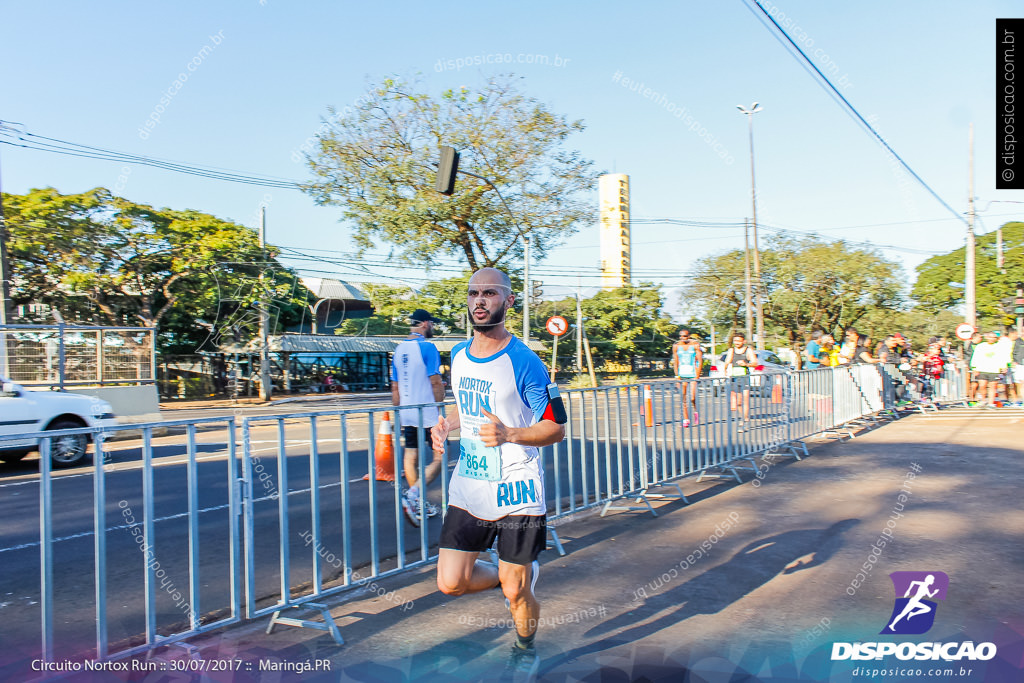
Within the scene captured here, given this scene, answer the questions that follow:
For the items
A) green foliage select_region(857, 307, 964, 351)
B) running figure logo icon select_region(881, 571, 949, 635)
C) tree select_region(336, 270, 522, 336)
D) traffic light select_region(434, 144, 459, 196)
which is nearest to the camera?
running figure logo icon select_region(881, 571, 949, 635)

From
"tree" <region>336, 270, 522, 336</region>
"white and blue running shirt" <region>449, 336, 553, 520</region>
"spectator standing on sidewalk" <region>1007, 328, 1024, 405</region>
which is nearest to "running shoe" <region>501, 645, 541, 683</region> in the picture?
"white and blue running shirt" <region>449, 336, 553, 520</region>

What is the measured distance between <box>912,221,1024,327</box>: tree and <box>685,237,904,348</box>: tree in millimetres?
7944

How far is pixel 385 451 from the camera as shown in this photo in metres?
5.46

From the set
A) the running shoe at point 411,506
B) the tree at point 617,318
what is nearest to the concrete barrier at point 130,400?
the running shoe at point 411,506

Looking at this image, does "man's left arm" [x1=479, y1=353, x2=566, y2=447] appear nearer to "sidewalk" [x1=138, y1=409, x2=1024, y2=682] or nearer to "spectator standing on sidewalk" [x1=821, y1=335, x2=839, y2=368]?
"sidewalk" [x1=138, y1=409, x2=1024, y2=682]

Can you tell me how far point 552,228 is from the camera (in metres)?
22.2

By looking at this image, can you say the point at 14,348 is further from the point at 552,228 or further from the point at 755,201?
the point at 755,201

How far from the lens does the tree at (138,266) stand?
26.0m

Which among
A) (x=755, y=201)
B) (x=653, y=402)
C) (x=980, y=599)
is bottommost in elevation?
(x=980, y=599)

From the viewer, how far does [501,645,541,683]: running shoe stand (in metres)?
3.43

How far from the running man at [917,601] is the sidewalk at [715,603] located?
0.26 feet

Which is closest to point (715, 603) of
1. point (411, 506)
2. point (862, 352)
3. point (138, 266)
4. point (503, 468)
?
point (503, 468)

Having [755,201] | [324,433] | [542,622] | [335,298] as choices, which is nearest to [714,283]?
[755,201]

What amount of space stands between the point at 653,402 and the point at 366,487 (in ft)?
9.85
